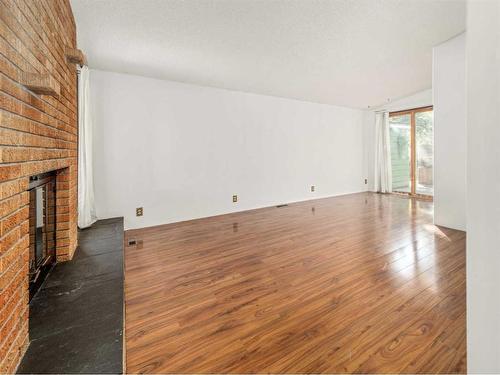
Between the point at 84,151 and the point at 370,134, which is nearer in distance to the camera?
the point at 84,151

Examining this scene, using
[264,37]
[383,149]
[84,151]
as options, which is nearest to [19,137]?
[84,151]

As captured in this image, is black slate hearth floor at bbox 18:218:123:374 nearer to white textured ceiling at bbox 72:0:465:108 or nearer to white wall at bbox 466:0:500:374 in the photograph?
white wall at bbox 466:0:500:374

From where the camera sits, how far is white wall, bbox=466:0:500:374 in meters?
0.45

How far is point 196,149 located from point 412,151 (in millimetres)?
5032

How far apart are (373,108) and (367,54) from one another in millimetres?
3569

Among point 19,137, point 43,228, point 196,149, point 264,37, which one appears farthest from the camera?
point 196,149

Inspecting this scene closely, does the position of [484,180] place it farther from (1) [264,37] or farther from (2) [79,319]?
(1) [264,37]

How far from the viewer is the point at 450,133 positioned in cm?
354

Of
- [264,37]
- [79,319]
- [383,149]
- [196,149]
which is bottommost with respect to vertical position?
[79,319]

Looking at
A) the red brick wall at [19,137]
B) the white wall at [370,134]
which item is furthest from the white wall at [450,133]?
the red brick wall at [19,137]

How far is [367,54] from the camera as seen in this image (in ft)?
11.4

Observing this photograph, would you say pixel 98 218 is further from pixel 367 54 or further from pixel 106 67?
pixel 367 54

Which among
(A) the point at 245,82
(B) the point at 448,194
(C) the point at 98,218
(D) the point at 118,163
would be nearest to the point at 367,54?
(A) the point at 245,82

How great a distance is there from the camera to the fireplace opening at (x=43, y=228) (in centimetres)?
170
